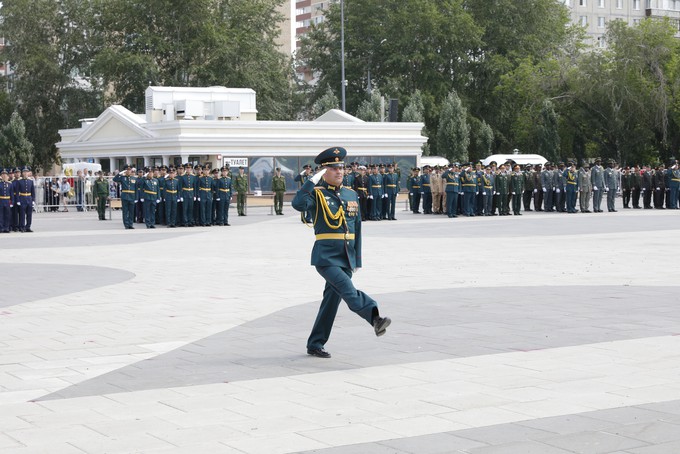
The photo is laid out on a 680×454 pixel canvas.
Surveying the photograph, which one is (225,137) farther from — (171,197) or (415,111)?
(415,111)

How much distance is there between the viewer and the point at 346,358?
9.91 m

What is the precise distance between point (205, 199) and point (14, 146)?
3924cm

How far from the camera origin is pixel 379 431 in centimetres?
710

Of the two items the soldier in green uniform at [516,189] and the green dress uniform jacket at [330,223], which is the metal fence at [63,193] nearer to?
the soldier in green uniform at [516,189]

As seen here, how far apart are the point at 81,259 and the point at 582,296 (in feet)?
34.5

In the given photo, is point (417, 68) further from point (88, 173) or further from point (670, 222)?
point (670, 222)

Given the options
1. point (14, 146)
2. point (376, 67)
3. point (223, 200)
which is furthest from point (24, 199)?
point (376, 67)

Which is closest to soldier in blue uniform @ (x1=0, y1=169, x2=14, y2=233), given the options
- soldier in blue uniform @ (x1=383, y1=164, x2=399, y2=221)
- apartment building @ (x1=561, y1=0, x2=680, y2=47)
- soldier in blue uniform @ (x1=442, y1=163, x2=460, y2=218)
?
soldier in blue uniform @ (x1=383, y1=164, x2=399, y2=221)

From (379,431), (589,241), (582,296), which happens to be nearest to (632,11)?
(589,241)

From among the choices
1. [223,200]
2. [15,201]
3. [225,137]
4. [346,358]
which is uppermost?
[225,137]

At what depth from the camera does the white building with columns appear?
1886 inches

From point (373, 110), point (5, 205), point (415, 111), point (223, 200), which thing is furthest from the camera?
point (415, 111)

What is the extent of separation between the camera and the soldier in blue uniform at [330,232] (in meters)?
9.88

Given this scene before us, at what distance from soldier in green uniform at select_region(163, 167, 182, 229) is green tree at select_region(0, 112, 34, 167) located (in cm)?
3820
